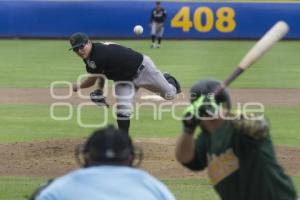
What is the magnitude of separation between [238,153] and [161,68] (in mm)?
17882

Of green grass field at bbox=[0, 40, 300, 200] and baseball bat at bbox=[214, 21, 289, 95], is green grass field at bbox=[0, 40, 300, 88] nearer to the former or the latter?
green grass field at bbox=[0, 40, 300, 200]

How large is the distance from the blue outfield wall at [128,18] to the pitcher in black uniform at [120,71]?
2293cm

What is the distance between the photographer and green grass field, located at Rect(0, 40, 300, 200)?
8633 mm

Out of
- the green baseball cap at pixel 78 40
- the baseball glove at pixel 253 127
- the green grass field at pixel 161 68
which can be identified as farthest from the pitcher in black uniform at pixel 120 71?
the baseball glove at pixel 253 127

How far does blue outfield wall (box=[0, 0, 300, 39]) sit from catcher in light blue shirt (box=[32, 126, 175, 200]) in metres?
30.1

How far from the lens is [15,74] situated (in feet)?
67.3

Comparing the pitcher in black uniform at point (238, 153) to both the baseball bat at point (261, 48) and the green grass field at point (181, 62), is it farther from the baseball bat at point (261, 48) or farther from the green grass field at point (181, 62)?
A: the green grass field at point (181, 62)

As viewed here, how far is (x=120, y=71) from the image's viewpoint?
1019cm

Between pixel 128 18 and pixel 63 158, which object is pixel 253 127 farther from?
pixel 128 18

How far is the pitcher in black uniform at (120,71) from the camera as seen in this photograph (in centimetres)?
984

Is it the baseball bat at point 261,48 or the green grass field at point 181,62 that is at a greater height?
the green grass field at point 181,62

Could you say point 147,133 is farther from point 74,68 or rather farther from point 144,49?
point 144,49

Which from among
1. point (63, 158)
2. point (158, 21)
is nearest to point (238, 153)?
point (63, 158)

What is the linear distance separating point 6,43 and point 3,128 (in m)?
19.8
